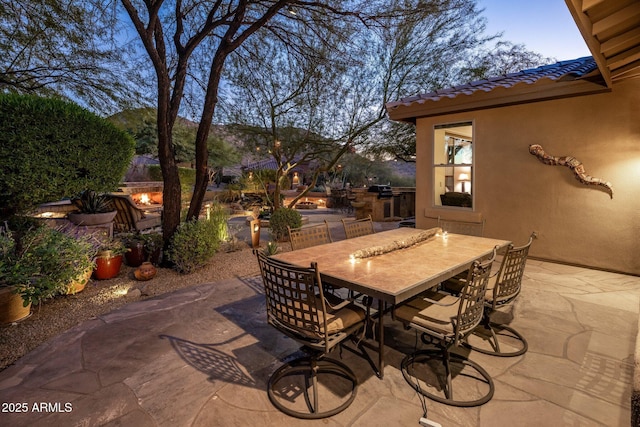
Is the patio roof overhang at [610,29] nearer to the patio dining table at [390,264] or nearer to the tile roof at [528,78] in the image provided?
the tile roof at [528,78]

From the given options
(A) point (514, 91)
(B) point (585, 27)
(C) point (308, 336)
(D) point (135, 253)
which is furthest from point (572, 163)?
(D) point (135, 253)

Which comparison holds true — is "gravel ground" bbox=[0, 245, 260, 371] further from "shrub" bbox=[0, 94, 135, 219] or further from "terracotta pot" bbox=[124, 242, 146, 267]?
"shrub" bbox=[0, 94, 135, 219]

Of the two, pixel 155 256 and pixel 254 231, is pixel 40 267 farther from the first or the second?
pixel 254 231

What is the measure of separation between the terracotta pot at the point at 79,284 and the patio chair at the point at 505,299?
4.12 metres

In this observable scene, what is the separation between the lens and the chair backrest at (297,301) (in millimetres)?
1647

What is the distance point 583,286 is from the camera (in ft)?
12.5

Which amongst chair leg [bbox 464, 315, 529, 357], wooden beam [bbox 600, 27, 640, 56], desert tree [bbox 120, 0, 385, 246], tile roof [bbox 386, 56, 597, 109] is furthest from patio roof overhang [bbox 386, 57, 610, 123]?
chair leg [bbox 464, 315, 529, 357]

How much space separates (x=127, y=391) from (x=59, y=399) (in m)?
0.38

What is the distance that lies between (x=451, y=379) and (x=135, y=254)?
430 cm

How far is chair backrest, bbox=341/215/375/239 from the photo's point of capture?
3629 millimetres

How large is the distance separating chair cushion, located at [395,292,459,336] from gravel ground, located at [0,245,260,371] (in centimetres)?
281

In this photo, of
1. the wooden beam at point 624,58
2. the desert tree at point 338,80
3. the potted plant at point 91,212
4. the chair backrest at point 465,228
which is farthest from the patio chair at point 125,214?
the wooden beam at point 624,58

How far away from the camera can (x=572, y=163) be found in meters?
4.54

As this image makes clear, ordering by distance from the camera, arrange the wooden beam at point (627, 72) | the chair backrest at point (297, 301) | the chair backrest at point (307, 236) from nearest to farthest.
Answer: the chair backrest at point (297, 301) → the chair backrest at point (307, 236) → the wooden beam at point (627, 72)
